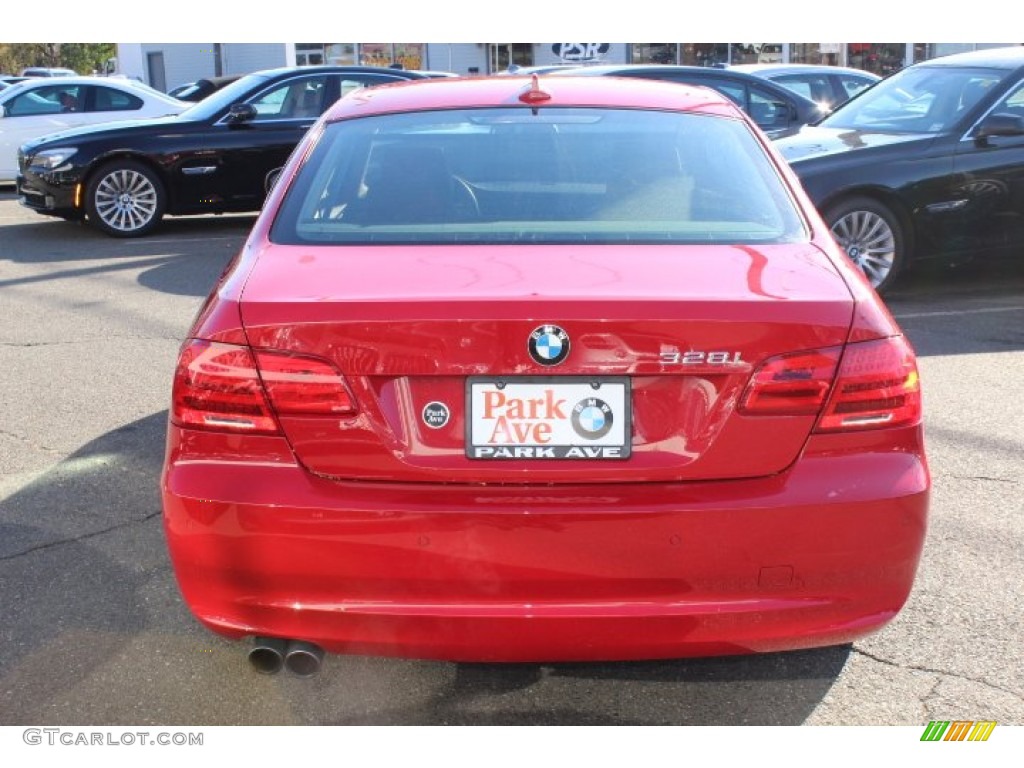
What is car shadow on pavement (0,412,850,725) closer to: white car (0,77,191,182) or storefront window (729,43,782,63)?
white car (0,77,191,182)

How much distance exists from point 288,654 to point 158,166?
1013cm

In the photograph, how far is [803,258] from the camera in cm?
312

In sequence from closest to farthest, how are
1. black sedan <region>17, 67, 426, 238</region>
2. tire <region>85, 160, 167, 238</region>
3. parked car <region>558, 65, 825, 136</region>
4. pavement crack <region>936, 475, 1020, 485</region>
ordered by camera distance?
pavement crack <region>936, 475, 1020, 485</region> < parked car <region>558, 65, 825, 136</region> < black sedan <region>17, 67, 426, 238</region> < tire <region>85, 160, 167, 238</region>

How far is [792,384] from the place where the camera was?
2.79 m

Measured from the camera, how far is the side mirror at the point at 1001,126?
329 inches

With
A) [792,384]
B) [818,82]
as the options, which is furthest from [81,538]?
[818,82]

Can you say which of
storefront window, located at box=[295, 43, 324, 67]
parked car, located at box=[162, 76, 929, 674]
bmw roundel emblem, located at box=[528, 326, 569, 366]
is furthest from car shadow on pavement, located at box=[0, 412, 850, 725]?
storefront window, located at box=[295, 43, 324, 67]

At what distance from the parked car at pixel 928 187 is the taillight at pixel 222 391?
6150 millimetres

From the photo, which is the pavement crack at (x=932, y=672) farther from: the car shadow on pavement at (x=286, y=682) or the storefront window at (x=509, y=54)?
the storefront window at (x=509, y=54)

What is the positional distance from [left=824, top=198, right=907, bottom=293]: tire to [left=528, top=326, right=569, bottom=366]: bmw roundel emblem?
6.14 m
